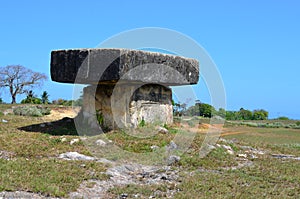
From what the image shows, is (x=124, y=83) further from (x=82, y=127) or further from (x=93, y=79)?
(x=82, y=127)

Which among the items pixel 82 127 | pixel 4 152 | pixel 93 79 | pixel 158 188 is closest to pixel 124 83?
pixel 93 79

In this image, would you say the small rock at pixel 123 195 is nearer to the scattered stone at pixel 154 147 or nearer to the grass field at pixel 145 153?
the grass field at pixel 145 153

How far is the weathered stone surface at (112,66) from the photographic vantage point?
11.7 metres

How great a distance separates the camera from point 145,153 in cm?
1096

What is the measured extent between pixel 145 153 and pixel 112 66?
268cm

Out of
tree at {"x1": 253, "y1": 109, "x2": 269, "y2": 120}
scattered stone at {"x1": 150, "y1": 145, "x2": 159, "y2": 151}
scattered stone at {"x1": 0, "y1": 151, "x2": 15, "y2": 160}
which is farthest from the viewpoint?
tree at {"x1": 253, "y1": 109, "x2": 269, "y2": 120}

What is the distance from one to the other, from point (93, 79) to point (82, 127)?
8.75ft

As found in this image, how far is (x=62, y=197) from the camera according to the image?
708cm

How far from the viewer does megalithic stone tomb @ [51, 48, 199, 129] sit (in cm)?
1179

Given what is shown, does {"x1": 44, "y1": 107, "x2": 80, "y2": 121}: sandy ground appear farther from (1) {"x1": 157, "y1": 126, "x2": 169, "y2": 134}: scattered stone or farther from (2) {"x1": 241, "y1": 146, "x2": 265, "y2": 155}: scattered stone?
(2) {"x1": 241, "y1": 146, "x2": 265, "y2": 155}: scattered stone

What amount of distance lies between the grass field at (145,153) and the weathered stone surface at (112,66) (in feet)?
5.79

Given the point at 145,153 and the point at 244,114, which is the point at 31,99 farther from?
the point at 145,153

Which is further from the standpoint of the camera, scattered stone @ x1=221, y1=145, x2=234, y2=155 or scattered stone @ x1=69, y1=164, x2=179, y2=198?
scattered stone @ x1=221, y1=145, x2=234, y2=155

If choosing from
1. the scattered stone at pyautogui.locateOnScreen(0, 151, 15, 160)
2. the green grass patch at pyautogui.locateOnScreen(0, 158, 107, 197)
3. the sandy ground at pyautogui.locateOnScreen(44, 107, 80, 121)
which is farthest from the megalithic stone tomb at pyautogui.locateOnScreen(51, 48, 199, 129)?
the sandy ground at pyautogui.locateOnScreen(44, 107, 80, 121)
